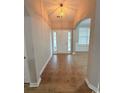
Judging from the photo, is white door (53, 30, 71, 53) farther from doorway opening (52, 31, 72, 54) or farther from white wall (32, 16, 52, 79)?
white wall (32, 16, 52, 79)

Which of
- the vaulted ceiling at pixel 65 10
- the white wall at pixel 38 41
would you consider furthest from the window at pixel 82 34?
the white wall at pixel 38 41

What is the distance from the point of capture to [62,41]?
13.3 metres

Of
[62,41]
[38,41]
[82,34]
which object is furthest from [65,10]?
[82,34]

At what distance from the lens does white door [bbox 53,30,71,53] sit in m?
13.1

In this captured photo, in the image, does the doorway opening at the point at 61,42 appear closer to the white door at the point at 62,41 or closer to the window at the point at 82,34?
the white door at the point at 62,41

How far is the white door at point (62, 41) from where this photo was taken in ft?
43.1
